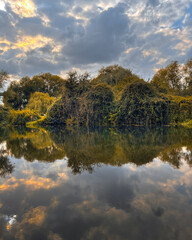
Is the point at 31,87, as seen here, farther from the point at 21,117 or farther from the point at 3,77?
the point at 21,117

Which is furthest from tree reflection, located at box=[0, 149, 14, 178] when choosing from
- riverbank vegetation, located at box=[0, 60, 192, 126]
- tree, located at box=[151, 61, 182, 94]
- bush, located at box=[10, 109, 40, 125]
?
tree, located at box=[151, 61, 182, 94]

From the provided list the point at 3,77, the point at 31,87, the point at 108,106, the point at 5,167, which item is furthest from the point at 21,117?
the point at 5,167

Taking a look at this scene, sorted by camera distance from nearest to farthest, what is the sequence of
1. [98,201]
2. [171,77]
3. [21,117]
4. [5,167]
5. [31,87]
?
1. [98,201]
2. [5,167]
3. [21,117]
4. [171,77]
5. [31,87]

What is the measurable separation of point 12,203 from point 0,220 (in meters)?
0.24

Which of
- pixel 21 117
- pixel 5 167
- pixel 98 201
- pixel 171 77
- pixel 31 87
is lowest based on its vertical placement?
pixel 98 201

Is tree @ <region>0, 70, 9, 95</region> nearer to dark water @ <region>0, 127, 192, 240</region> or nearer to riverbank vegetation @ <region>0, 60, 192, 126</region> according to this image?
riverbank vegetation @ <region>0, 60, 192, 126</region>

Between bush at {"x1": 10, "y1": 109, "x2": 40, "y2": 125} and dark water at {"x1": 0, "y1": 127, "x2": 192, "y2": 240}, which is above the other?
bush at {"x1": 10, "y1": 109, "x2": 40, "y2": 125}

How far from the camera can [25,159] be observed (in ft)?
9.73

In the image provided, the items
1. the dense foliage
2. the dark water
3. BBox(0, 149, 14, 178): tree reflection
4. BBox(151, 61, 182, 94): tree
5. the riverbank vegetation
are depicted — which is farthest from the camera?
the dense foliage

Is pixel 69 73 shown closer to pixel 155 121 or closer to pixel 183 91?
pixel 155 121

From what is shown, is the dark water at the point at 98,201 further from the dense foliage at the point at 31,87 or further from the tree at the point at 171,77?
the dense foliage at the point at 31,87

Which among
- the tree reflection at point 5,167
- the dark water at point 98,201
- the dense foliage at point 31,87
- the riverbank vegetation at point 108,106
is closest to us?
the dark water at point 98,201

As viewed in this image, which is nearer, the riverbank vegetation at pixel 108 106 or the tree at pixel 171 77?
the riverbank vegetation at pixel 108 106

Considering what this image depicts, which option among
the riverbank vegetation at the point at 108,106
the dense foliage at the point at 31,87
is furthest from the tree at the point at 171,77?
the dense foliage at the point at 31,87
